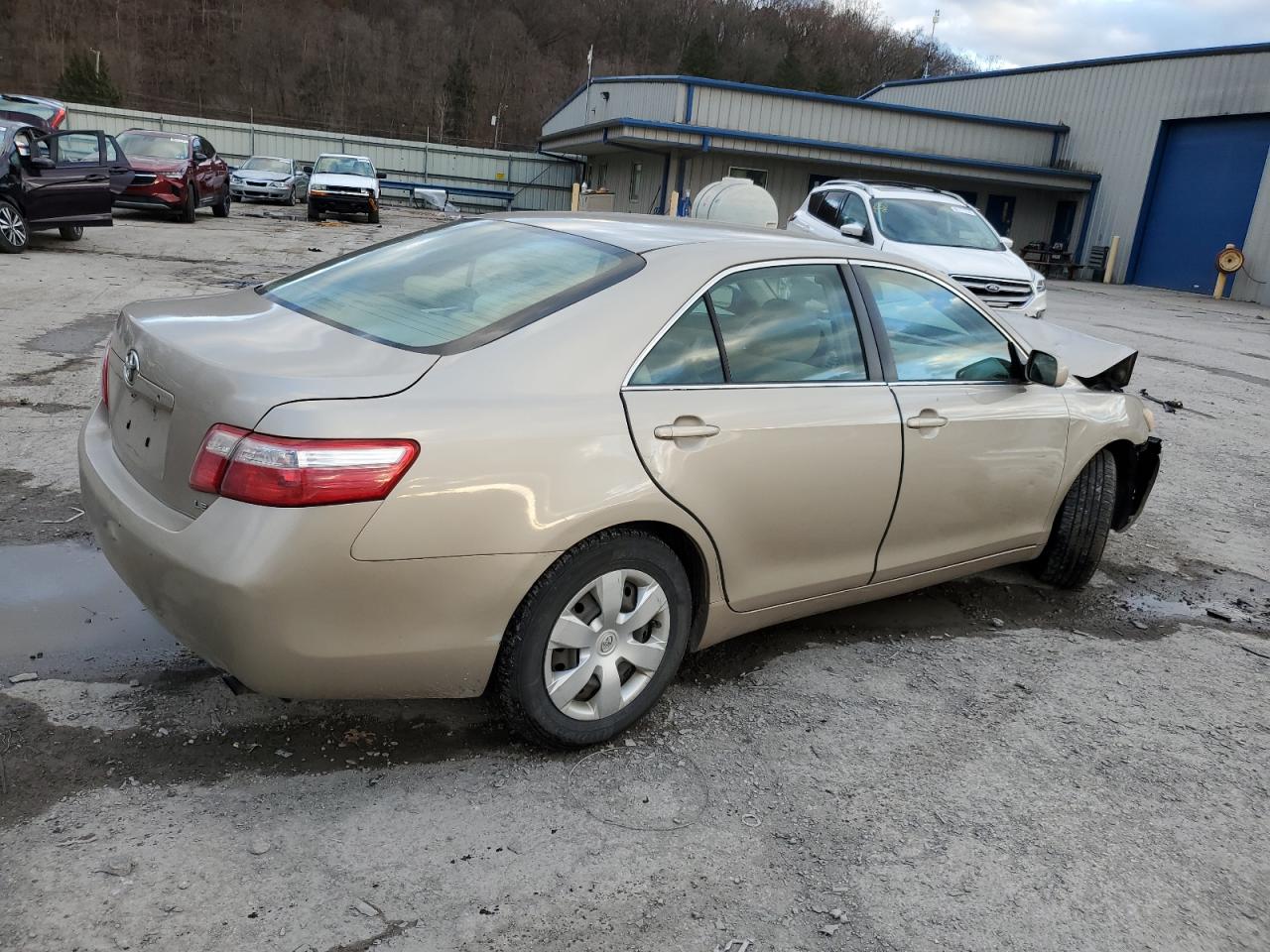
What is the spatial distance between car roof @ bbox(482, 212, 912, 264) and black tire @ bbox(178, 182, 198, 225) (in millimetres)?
18135

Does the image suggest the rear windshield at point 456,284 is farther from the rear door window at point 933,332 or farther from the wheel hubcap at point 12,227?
the wheel hubcap at point 12,227

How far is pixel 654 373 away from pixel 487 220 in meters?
1.26

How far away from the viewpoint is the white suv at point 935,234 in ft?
35.9

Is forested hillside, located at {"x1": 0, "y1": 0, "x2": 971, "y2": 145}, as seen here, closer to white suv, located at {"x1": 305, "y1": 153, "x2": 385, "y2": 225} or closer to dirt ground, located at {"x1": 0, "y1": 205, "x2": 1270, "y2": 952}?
white suv, located at {"x1": 305, "y1": 153, "x2": 385, "y2": 225}

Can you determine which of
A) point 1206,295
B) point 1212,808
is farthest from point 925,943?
point 1206,295

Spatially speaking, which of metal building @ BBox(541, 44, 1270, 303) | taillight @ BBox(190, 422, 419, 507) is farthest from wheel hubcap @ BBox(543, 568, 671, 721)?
metal building @ BBox(541, 44, 1270, 303)

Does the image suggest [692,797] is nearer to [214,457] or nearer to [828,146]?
[214,457]

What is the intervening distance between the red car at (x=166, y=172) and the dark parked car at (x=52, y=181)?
4296 mm

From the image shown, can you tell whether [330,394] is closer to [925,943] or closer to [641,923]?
[641,923]

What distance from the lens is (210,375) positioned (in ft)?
8.57

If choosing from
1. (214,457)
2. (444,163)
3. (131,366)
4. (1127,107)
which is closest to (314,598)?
(214,457)

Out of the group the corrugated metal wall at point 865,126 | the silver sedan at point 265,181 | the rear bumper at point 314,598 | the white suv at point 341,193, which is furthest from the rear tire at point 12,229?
the corrugated metal wall at point 865,126

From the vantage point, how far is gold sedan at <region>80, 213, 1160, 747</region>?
2.46m

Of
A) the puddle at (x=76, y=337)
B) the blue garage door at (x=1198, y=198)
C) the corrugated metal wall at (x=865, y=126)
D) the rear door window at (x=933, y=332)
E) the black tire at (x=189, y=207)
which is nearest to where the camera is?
the rear door window at (x=933, y=332)
